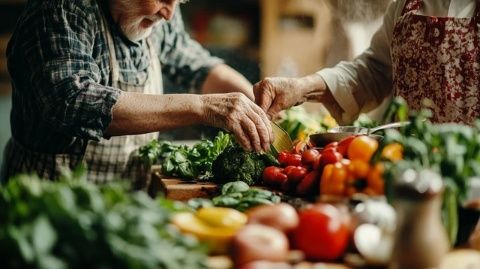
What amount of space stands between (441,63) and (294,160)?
0.76m

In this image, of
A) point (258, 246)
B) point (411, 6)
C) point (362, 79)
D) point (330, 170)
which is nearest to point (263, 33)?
point (362, 79)

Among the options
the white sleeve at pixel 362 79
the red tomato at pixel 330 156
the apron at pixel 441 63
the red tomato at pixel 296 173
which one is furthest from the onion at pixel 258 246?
the white sleeve at pixel 362 79

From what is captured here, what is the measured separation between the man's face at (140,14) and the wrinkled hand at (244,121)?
550 millimetres

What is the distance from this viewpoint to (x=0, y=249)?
1.64 meters

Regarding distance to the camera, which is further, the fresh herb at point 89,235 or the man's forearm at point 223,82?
the man's forearm at point 223,82

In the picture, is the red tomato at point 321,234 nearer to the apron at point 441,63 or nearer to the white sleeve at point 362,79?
the apron at point 441,63

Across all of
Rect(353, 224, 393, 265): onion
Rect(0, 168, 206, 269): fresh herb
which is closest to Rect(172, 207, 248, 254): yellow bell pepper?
Rect(0, 168, 206, 269): fresh herb

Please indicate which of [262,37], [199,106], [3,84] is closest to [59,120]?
[199,106]

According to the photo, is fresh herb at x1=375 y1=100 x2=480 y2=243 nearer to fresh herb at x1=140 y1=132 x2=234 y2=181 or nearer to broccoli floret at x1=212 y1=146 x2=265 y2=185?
broccoli floret at x1=212 y1=146 x2=265 y2=185

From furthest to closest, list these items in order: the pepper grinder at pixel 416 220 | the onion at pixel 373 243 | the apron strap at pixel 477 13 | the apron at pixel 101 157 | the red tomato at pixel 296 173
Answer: the apron at pixel 101 157 → the apron strap at pixel 477 13 → the red tomato at pixel 296 173 → the onion at pixel 373 243 → the pepper grinder at pixel 416 220

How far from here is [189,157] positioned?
3.16 m

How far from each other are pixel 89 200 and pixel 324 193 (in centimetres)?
99

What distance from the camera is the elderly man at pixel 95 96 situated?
2.97m

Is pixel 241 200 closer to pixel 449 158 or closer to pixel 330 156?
pixel 330 156
